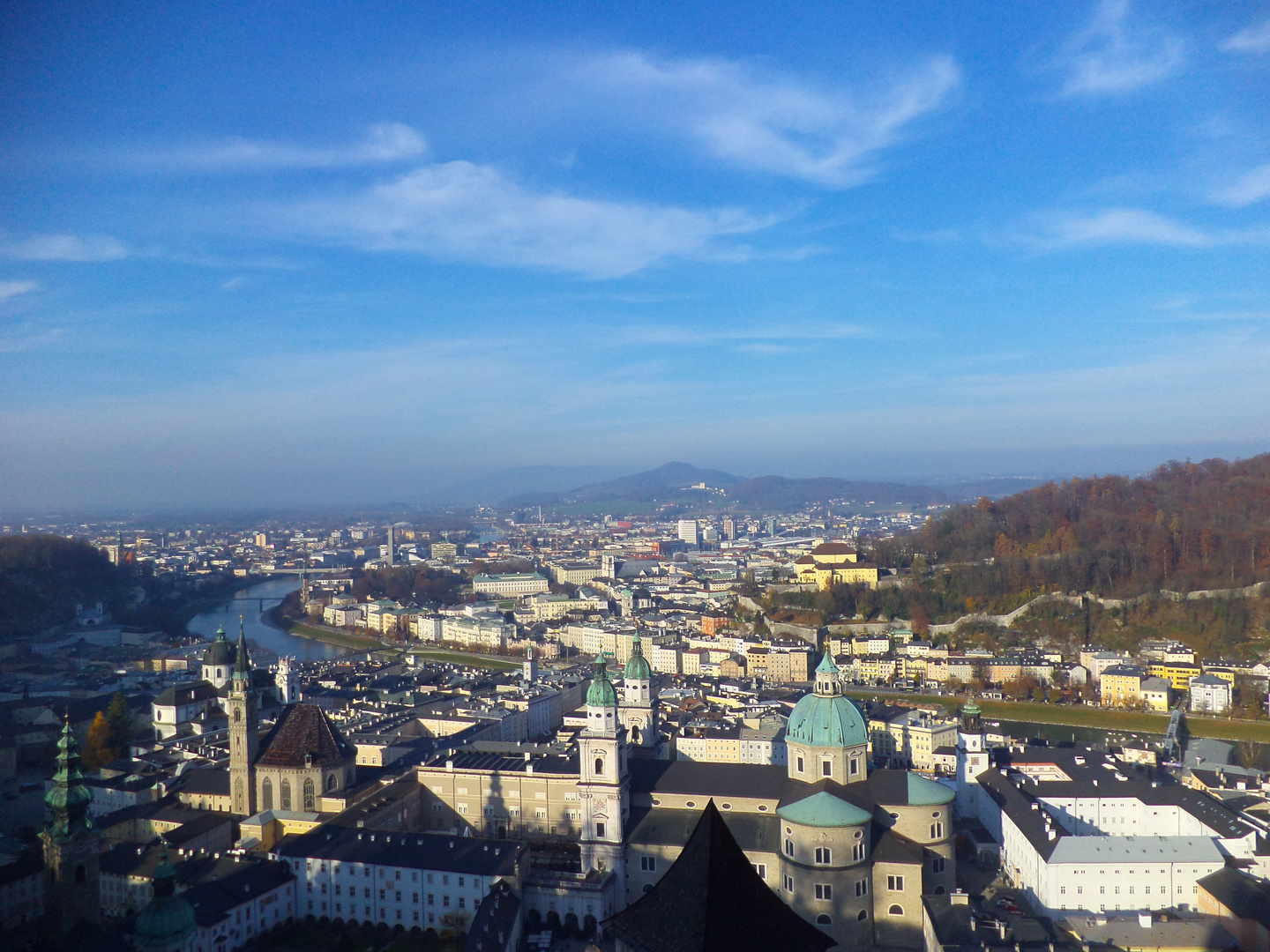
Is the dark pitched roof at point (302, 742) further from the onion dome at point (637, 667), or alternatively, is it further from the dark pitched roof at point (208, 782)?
the onion dome at point (637, 667)

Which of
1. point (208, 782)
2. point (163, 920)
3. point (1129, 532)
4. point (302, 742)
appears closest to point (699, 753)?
point (302, 742)

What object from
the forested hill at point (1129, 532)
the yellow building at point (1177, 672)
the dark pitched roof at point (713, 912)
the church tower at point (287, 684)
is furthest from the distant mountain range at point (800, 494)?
the dark pitched roof at point (713, 912)

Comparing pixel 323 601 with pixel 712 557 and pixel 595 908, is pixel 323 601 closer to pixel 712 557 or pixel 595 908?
pixel 712 557

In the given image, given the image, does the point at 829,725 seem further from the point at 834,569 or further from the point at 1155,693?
the point at 834,569

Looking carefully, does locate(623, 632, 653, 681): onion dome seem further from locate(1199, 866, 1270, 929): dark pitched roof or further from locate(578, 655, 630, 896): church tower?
locate(1199, 866, 1270, 929): dark pitched roof

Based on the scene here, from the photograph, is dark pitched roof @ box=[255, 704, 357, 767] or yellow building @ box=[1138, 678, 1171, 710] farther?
yellow building @ box=[1138, 678, 1171, 710]

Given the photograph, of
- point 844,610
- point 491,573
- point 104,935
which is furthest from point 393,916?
point 491,573

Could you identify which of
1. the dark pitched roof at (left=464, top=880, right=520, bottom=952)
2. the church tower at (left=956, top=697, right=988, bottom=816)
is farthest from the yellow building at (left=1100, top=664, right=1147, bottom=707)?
the dark pitched roof at (left=464, top=880, right=520, bottom=952)
